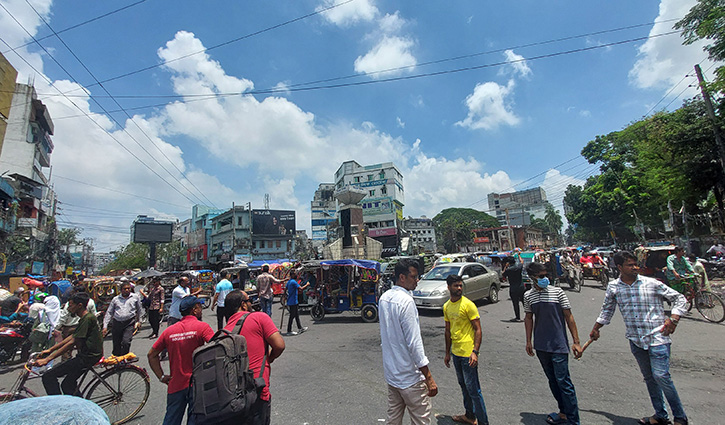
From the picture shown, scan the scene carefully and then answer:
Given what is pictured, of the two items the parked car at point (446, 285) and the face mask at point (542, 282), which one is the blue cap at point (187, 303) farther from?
the parked car at point (446, 285)

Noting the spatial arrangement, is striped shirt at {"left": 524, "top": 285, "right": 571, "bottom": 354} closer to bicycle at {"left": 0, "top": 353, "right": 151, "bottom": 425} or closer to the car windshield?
bicycle at {"left": 0, "top": 353, "right": 151, "bottom": 425}

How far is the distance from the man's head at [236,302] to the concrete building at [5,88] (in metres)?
32.0

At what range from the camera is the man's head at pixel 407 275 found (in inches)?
112

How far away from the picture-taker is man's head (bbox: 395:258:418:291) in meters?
2.84

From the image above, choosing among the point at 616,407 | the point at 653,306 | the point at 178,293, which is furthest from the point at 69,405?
the point at 178,293

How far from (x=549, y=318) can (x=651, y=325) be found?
102 cm

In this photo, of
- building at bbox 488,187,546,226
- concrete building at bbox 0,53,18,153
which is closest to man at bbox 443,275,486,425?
concrete building at bbox 0,53,18,153

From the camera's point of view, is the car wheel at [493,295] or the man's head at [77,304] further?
the car wheel at [493,295]

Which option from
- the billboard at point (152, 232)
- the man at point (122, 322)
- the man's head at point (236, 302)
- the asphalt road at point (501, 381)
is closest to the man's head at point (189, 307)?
the man's head at point (236, 302)

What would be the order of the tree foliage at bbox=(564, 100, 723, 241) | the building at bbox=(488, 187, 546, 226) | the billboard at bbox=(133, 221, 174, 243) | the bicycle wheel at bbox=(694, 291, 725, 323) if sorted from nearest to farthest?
the bicycle wheel at bbox=(694, 291, 725, 323)
the tree foliage at bbox=(564, 100, 723, 241)
the billboard at bbox=(133, 221, 174, 243)
the building at bbox=(488, 187, 546, 226)

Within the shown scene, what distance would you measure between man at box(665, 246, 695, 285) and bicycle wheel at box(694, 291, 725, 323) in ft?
2.27

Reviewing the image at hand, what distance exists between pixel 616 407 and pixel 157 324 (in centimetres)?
1009

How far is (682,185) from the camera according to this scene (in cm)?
1941

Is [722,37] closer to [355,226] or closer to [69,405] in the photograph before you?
[69,405]
